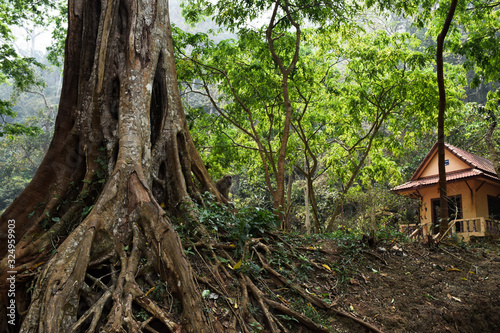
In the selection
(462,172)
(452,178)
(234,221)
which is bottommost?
(234,221)

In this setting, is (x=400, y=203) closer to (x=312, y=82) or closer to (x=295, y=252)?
(x=312, y=82)

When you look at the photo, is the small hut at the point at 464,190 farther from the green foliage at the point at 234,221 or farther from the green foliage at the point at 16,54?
the green foliage at the point at 16,54

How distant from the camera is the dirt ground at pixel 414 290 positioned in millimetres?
4555

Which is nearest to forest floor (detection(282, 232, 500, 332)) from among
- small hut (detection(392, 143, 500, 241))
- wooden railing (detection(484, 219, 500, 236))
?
wooden railing (detection(484, 219, 500, 236))

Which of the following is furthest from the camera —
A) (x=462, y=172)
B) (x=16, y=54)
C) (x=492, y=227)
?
(x=462, y=172)

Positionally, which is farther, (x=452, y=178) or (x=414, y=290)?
(x=452, y=178)

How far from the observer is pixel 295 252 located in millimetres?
5484

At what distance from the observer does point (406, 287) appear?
5.30 metres

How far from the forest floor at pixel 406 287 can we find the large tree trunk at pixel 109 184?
2.25 meters

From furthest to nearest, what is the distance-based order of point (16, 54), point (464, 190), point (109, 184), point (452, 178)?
point (464, 190) < point (452, 178) < point (16, 54) < point (109, 184)

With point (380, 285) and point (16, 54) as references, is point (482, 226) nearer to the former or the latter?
point (380, 285)

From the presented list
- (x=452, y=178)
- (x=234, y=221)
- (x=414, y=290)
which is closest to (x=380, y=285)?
(x=414, y=290)

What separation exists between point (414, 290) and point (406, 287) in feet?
0.38

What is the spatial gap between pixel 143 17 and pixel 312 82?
21.0ft
